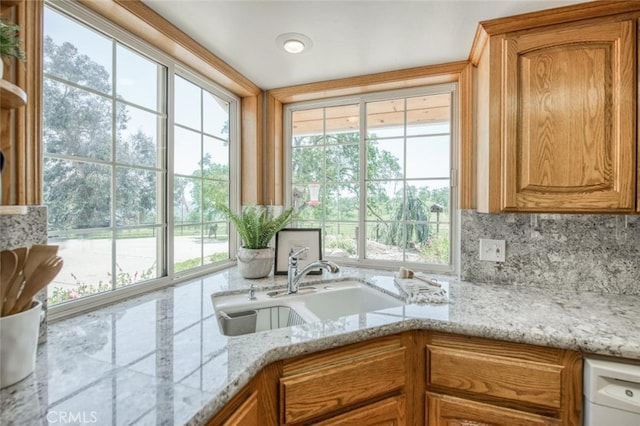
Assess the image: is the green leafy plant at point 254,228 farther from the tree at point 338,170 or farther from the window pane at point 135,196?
the tree at point 338,170

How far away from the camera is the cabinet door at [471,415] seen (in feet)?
3.49

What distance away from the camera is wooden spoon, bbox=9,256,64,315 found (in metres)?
0.75

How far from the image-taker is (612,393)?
3.18 ft

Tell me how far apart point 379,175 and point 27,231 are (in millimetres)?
1795

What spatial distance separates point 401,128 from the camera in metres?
2.09

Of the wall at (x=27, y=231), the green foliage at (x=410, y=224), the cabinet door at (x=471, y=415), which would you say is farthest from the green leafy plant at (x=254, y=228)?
the cabinet door at (x=471, y=415)

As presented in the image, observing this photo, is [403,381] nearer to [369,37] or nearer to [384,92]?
[369,37]

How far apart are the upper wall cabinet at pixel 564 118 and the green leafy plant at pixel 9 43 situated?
1.73 m

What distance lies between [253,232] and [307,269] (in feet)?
1.42

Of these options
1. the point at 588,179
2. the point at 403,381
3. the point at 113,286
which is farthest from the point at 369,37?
the point at 113,286

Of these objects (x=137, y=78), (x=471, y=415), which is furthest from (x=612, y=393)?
(x=137, y=78)

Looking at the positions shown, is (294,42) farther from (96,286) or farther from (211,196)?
(96,286)

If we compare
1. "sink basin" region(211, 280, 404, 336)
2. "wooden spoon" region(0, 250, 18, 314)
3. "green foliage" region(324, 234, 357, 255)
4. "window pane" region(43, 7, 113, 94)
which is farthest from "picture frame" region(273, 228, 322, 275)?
"wooden spoon" region(0, 250, 18, 314)

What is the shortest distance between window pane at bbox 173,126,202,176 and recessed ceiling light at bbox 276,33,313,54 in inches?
28.7
